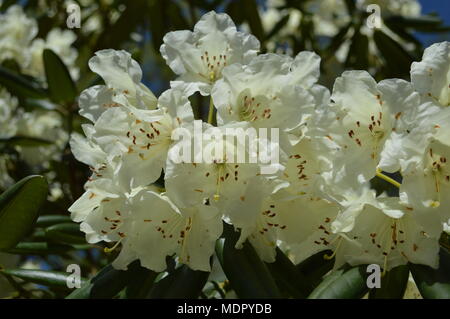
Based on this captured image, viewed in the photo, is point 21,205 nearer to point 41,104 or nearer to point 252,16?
point 41,104

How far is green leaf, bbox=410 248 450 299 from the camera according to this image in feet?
3.68

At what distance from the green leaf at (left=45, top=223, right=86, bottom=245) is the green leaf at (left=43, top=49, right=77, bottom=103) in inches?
24.2

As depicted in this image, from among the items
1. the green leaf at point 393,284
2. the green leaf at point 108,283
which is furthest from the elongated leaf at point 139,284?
the green leaf at point 393,284

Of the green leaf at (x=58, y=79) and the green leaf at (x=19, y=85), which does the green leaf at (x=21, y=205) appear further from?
the green leaf at (x=19, y=85)

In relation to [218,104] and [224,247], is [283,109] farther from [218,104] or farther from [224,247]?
[224,247]

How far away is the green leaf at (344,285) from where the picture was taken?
1.13 meters

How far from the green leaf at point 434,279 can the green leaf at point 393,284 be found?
48 millimetres

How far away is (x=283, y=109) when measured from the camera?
A: 1.22 metres

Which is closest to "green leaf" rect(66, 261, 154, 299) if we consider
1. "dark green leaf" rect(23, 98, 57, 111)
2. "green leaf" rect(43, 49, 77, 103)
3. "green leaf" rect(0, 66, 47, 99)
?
"green leaf" rect(43, 49, 77, 103)

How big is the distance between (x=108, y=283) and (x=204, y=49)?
0.51m

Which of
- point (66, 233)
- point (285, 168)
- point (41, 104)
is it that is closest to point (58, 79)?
point (41, 104)

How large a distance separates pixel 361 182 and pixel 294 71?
261 millimetres

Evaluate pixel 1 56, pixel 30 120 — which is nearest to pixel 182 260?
pixel 30 120

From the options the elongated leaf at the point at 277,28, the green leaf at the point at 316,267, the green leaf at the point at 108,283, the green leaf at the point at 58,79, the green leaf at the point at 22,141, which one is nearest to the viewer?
the green leaf at the point at 108,283
